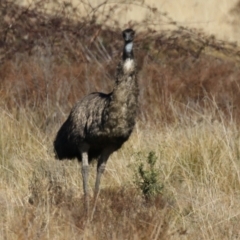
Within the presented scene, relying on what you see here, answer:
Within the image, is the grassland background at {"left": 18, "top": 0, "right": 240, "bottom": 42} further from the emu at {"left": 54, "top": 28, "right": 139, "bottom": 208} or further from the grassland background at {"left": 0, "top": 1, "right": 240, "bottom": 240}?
the emu at {"left": 54, "top": 28, "right": 139, "bottom": 208}

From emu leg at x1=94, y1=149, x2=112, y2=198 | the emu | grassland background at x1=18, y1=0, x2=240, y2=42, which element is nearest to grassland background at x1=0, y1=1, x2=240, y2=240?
emu leg at x1=94, y1=149, x2=112, y2=198

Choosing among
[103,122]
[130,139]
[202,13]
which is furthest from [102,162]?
[202,13]

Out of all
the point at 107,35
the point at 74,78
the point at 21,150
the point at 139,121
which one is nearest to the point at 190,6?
the point at 107,35

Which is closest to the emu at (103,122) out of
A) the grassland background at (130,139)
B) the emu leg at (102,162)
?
the emu leg at (102,162)

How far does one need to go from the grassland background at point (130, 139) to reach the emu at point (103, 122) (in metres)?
0.25

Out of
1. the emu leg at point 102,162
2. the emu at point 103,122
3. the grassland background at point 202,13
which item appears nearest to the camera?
the emu at point 103,122

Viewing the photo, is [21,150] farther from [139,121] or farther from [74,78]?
[74,78]

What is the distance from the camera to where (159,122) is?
11.5m

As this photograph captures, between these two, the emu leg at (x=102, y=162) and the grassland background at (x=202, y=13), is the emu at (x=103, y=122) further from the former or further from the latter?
the grassland background at (x=202, y=13)

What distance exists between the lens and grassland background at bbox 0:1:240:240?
731cm

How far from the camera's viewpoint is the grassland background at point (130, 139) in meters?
7.31

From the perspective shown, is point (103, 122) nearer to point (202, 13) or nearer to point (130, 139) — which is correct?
point (130, 139)

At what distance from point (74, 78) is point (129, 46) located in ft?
16.9

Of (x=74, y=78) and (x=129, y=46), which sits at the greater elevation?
(x=129, y=46)
